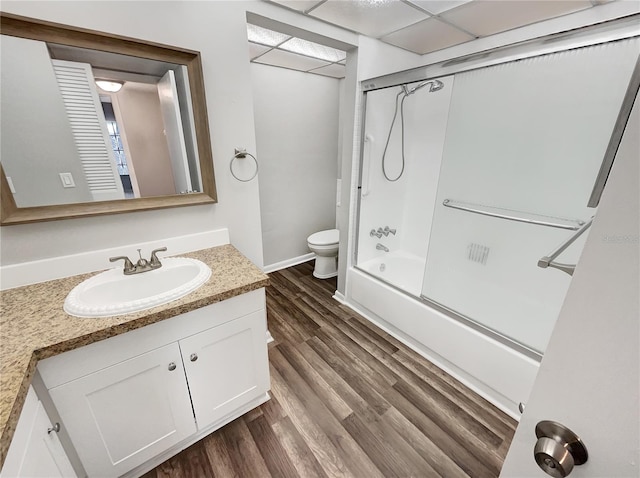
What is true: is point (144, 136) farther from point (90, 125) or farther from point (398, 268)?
point (398, 268)

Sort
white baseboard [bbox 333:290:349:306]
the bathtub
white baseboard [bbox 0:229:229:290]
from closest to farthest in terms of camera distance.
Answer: white baseboard [bbox 0:229:229:290]
the bathtub
white baseboard [bbox 333:290:349:306]

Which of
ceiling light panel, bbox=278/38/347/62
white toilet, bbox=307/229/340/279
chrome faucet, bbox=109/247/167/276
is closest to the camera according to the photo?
chrome faucet, bbox=109/247/167/276

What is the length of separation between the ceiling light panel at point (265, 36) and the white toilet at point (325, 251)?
1.80 m

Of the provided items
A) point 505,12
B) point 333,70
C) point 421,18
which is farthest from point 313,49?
point 505,12

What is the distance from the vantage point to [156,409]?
3.72 ft

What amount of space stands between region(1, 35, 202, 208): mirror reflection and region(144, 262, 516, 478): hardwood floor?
53.1 inches

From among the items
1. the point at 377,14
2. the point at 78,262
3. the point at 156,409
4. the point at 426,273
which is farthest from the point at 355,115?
the point at 156,409

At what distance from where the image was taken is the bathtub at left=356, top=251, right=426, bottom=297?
2318 mm

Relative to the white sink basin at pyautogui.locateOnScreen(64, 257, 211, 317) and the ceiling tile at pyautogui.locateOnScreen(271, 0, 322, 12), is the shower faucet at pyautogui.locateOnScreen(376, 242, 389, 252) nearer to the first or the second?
the white sink basin at pyautogui.locateOnScreen(64, 257, 211, 317)

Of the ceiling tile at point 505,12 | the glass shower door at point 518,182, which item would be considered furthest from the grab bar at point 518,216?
the ceiling tile at point 505,12

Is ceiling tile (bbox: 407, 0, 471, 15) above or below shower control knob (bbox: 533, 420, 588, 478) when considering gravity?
above

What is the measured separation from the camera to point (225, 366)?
50.4 inches

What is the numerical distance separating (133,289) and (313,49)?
2.19 m

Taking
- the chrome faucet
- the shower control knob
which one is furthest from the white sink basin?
the shower control knob
